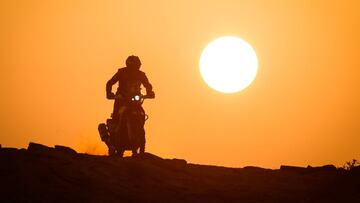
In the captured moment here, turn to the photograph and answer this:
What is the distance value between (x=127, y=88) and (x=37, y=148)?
322 cm

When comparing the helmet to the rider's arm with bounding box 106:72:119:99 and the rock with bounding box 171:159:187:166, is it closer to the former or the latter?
the rider's arm with bounding box 106:72:119:99

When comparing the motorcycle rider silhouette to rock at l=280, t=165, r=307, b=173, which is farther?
the motorcycle rider silhouette

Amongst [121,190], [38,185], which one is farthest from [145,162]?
[38,185]

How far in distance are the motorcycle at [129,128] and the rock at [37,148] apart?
108 inches

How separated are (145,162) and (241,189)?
2788 millimetres

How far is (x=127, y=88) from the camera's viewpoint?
16578mm

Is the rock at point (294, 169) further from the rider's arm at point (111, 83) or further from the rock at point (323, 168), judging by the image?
the rider's arm at point (111, 83)

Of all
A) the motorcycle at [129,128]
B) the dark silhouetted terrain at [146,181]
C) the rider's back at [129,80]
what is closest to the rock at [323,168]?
the dark silhouetted terrain at [146,181]

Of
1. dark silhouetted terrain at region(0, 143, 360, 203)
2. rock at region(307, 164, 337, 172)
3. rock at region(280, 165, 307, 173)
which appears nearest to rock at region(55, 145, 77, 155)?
dark silhouetted terrain at region(0, 143, 360, 203)

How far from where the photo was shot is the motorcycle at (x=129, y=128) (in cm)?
1650

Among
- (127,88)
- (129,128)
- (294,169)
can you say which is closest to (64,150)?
(129,128)

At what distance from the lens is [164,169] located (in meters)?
13.9

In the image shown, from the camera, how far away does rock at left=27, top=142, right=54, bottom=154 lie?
13.8 metres

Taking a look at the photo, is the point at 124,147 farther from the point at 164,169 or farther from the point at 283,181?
the point at 283,181
